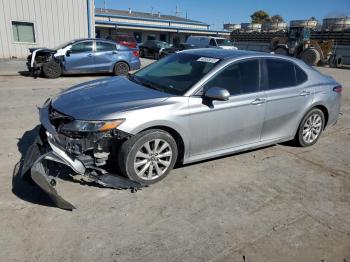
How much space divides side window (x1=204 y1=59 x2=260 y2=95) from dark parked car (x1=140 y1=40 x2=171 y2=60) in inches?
797

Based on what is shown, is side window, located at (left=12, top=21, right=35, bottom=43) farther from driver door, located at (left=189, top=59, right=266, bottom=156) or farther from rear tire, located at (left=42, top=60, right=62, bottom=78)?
driver door, located at (left=189, top=59, right=266, bottom=156)

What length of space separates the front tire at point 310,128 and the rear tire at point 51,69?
9418 millimetres

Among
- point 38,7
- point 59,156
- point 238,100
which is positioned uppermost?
point 38,7

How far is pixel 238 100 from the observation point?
4.50 m

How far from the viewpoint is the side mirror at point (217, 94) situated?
13.4ft

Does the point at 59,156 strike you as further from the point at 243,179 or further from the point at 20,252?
the point at 243,179

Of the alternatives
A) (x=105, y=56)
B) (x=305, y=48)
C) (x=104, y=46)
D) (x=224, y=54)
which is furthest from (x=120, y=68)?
(x=305, y=48)

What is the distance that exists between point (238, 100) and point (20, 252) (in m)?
3.07

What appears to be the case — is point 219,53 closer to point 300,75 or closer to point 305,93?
point 300,75

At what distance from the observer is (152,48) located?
2533 cm

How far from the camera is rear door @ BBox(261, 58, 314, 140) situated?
4891 millimetres

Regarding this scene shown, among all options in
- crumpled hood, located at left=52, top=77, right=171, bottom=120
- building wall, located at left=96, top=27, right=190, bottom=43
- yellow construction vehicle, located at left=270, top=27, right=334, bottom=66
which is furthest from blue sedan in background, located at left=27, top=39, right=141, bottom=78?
building wall, located at left=96, top=27, right=190, bottom=43

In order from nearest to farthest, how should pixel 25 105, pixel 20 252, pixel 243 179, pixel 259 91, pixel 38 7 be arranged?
pixel 20 252
pixel 243 179
pixel 259 91
pixel 25 105
pixel 38 7

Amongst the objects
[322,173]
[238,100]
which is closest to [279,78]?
[238,100]
